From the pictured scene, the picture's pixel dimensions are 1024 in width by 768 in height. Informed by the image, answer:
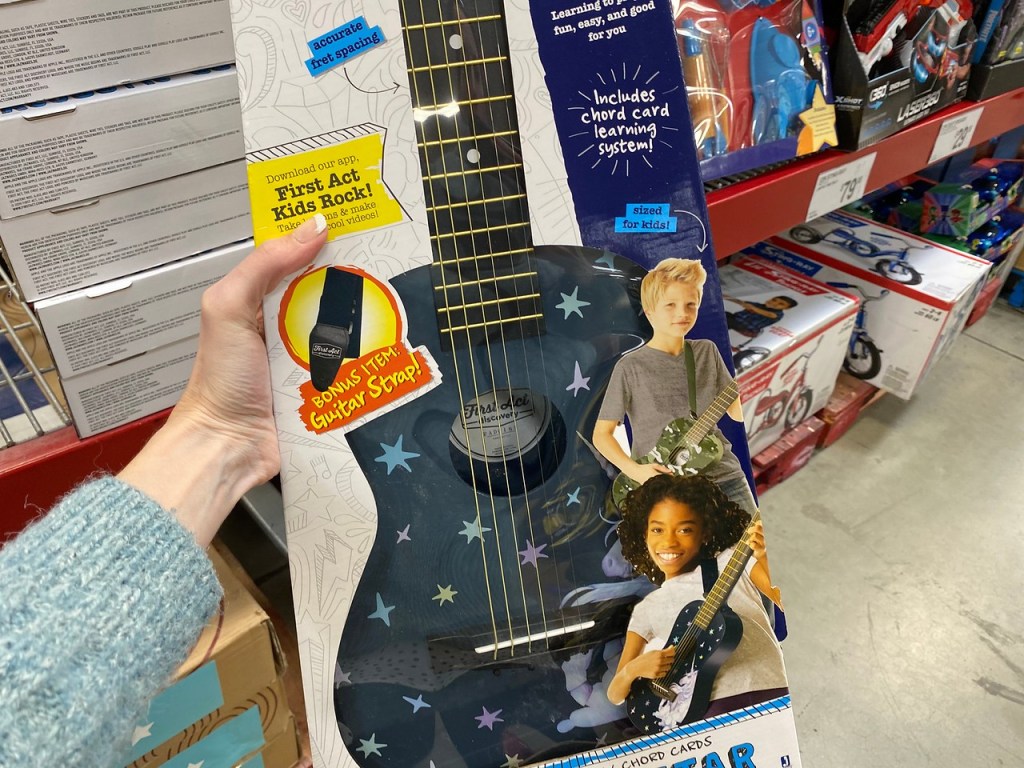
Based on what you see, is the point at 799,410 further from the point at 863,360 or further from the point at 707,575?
the point at 707,575

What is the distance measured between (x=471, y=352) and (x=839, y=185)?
2.50ft

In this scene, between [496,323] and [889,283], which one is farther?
[889,283]

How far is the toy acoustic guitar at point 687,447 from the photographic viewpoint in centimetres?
65

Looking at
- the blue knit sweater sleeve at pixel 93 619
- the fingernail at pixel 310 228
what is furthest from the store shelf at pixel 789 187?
the blue knit sweater sleeve at pixel 93 619

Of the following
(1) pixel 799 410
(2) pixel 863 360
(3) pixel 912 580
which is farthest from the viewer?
(2) pixel 863 360

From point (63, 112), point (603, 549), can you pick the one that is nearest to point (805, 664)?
point (603, 549)

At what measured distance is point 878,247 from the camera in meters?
1.47

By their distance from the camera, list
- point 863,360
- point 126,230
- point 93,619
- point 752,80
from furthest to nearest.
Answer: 1. point 863,360
2. point 752,80
3. point 126,230
4. point 93,619

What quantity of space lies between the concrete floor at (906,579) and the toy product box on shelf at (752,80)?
2.54ft

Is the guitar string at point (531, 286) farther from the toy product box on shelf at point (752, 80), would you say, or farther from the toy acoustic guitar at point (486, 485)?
the toy product box on shelf at point (752, 80)

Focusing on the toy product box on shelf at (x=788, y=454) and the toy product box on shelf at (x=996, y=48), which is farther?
the toy product box on shelf at (x=788, y=454)

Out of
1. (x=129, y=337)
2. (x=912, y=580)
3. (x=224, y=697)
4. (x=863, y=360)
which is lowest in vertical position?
(x=912, y=580)

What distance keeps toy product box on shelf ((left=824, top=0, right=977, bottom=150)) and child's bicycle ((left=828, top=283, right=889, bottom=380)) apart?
41 centimetres

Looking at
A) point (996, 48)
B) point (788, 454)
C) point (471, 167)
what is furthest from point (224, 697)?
point (996, 48)
